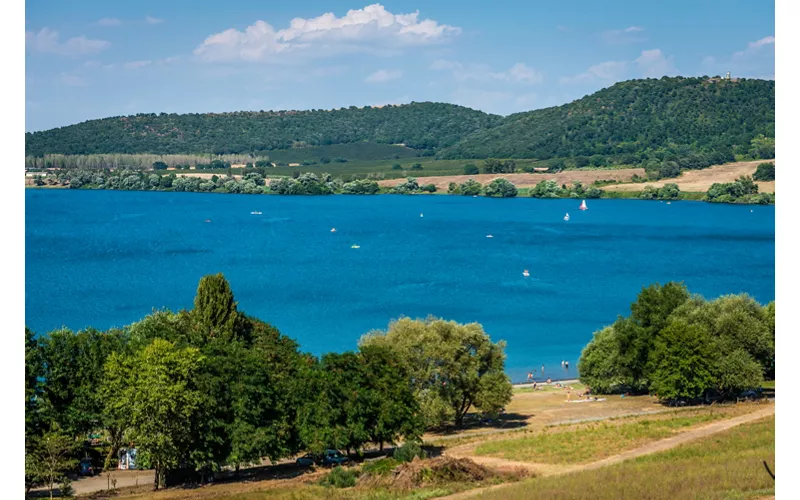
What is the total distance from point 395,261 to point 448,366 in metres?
74.2

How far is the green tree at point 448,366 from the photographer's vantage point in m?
39.9

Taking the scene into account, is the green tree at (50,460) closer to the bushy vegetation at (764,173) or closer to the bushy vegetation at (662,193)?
the bushy vegetation at (662,193)

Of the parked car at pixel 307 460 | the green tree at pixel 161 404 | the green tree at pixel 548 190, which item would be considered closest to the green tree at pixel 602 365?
the parked car at pixel 307 460

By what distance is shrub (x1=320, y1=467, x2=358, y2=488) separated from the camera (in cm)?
2742

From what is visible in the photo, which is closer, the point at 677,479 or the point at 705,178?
the point at 677,479

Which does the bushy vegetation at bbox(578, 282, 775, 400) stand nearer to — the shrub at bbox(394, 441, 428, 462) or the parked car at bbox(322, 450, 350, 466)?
the shrub at bbox(394, 441, 428, 462)

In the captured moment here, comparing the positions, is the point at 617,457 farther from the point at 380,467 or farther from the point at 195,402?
the point at 195,402

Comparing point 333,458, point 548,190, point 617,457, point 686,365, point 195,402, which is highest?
point 548,190

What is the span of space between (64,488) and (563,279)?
8228 cm

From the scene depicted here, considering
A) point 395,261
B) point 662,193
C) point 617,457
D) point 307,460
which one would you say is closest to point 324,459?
point 307,460

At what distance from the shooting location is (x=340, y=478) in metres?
27.7

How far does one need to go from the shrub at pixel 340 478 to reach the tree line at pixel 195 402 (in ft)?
7.37
